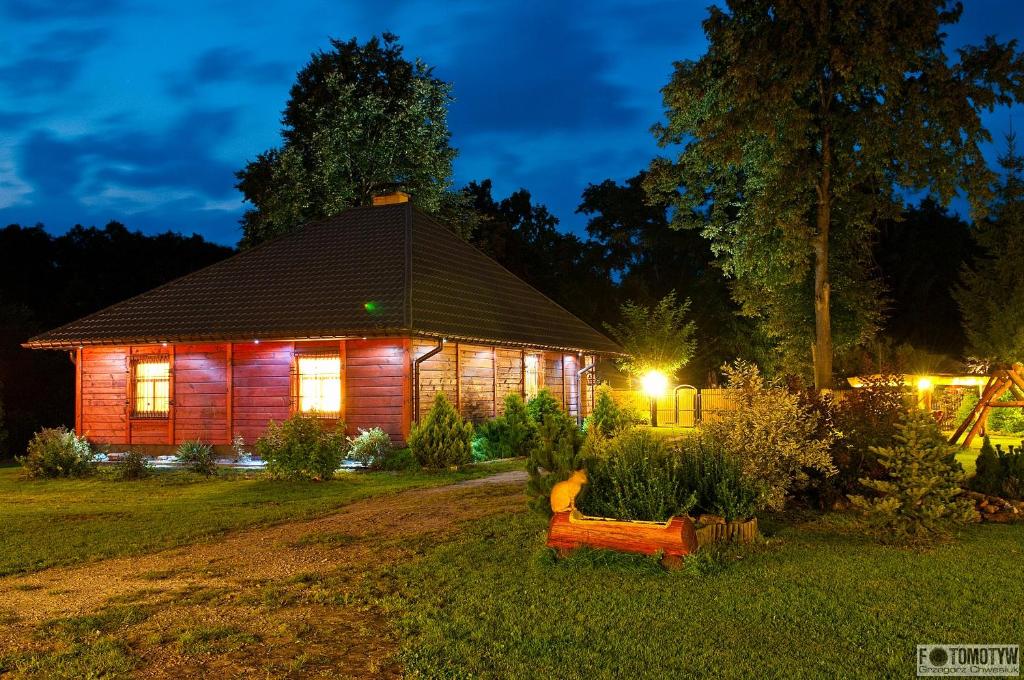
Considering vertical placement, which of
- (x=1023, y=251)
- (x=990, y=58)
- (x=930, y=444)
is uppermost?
(x=990, y=58)

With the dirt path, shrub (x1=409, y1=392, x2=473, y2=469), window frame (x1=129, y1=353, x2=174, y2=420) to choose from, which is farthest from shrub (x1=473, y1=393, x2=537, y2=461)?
the dirt path

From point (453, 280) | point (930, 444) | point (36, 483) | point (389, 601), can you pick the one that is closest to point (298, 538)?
point (389, 601)

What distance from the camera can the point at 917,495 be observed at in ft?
30.5

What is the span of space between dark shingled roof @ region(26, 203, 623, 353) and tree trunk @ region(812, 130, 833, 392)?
22.3 feet

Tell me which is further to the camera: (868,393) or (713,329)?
(713,329)

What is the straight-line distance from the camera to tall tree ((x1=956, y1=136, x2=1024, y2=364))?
37.8m

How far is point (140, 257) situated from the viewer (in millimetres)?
45188

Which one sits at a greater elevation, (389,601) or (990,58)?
(990,58)

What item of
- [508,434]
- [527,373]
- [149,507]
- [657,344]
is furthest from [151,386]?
[657,344]

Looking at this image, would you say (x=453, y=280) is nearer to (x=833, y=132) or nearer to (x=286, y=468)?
(x=286, y=468)

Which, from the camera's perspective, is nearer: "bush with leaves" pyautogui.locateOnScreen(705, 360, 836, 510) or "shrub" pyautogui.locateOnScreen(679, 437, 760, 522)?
"shrub" pyautogui.locateOnScreen(679, 437, 760, 522)

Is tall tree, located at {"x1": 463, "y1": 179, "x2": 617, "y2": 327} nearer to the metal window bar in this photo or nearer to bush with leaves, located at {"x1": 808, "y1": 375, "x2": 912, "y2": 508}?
the metal window bar

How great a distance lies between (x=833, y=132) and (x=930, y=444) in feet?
50.1

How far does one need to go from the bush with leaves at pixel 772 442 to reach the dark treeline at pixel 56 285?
24.0 m
